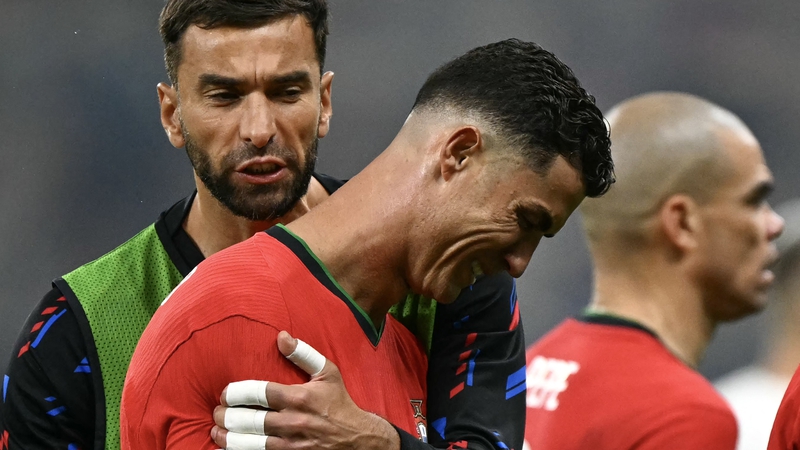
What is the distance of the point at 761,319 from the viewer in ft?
18.8

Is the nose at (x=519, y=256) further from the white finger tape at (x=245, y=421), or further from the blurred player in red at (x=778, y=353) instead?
the blurred player in red at (x=778, y=353)

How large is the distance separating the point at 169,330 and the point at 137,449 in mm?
205

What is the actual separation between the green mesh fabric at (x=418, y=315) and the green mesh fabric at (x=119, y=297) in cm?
55

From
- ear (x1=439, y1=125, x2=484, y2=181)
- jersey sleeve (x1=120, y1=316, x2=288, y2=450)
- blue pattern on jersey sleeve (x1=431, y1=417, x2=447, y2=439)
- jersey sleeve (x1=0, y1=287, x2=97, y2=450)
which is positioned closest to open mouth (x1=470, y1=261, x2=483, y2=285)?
ear (x1=439, y1=125, x2=484, y2=181)

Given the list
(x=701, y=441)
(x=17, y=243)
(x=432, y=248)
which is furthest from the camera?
(x=17, y=243)

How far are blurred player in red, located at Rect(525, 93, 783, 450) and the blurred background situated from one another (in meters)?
2.32

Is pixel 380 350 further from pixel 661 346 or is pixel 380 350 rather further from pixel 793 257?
pixel 793 257

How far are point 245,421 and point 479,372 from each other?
25.6 inches

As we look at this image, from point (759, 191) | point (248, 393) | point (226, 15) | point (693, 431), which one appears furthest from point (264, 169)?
point (759, 191)

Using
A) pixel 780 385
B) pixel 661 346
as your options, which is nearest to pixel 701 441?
pixel 661 346

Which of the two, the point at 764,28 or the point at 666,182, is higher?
the point at 764,28

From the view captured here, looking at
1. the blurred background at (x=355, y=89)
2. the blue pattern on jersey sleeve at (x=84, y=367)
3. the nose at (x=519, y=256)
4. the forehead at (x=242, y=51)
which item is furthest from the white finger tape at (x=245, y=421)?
the blurred background at (x=355, y=89)

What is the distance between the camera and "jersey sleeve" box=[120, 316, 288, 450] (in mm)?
1716

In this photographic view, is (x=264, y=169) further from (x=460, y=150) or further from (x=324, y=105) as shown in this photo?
(x=460, y=150)
